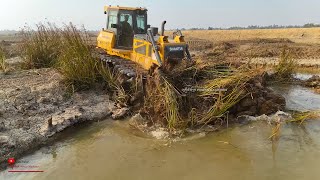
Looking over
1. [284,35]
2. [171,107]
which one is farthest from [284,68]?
[284,35]

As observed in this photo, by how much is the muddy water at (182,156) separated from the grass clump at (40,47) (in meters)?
5.36

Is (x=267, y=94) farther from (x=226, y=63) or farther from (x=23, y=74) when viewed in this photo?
(x=23, y=74)

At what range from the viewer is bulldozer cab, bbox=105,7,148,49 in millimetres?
11078

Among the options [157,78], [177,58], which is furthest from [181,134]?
[177,58]

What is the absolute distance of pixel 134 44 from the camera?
34.1 ft

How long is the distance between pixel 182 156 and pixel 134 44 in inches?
193

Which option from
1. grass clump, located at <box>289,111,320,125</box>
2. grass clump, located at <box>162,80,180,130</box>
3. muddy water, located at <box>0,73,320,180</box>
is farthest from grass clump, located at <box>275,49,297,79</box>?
grass clump, located at <box>162,80,180,130</box>

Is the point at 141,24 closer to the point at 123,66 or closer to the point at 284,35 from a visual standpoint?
the point at 123,66

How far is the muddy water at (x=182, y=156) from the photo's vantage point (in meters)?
5.73

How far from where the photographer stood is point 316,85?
1183 centimetres

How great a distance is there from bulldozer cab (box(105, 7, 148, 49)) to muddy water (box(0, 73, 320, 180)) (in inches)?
164

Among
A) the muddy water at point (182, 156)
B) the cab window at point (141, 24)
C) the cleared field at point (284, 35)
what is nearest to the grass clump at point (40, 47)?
the cab window at point (141, 24)

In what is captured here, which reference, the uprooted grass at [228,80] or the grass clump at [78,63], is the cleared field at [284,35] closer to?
the uprooted grass at [228,80]

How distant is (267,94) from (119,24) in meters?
5.07
